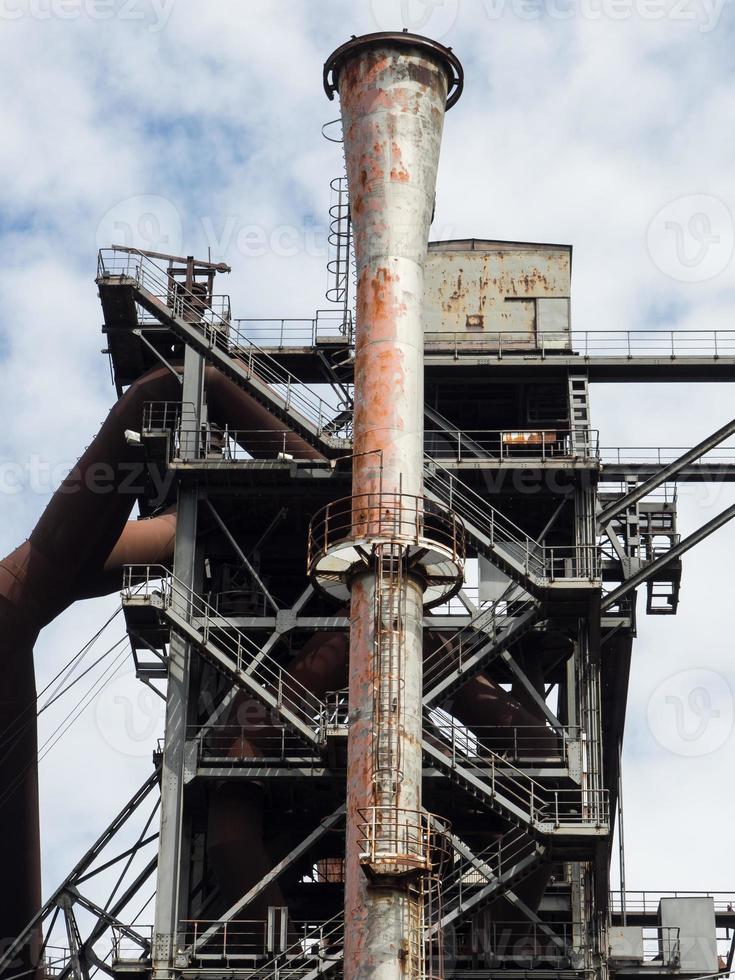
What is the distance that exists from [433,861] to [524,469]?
9.96 m

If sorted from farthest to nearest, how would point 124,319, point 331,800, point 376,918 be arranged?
point 124,319 → point 331,800 → point 376,918

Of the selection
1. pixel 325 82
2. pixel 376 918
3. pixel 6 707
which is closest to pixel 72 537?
pixel 6 707

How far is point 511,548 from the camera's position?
53.3 m

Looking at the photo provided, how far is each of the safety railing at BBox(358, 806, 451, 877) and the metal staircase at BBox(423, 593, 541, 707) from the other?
6140mm

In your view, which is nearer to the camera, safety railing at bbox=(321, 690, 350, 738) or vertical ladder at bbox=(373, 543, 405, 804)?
vertical ladder at bbox=(373, 543, 405, 804)

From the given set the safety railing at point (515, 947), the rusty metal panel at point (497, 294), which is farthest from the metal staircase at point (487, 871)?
the rusty metal panel at point (497, 294)

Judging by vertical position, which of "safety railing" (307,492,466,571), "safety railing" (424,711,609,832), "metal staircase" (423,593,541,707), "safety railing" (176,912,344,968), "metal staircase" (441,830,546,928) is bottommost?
"safety railing" (176,912,344,968)

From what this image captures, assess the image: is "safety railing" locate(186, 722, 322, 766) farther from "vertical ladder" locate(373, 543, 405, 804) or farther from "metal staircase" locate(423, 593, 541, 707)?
"vertical ladder" locate(373, 543, 405, 804)

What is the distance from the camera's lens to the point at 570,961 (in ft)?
167

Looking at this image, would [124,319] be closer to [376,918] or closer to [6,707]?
[6,707]

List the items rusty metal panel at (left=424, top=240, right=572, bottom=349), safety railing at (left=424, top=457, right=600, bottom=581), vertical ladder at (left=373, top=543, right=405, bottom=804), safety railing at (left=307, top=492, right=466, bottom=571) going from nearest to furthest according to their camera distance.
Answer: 1. vertical ladder at (left=373, top=543, right=405, bottom=804)
2. safety railing at (left=307, top=492, right=466, bottom=571)
3. safety railing at (left=424, top=457, right=600, bottom=581)
4. rusty metal panel at (left=424, top=240, right=572, bottom=349)

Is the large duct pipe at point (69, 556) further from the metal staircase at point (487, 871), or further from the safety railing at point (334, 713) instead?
the metal staircase at point (487, 871)

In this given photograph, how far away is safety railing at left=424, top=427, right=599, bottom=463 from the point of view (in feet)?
181

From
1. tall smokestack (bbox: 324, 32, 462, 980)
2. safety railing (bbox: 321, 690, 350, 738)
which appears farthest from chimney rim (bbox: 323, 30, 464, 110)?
safety railing (bbox: 321, 690, 350, 738)
